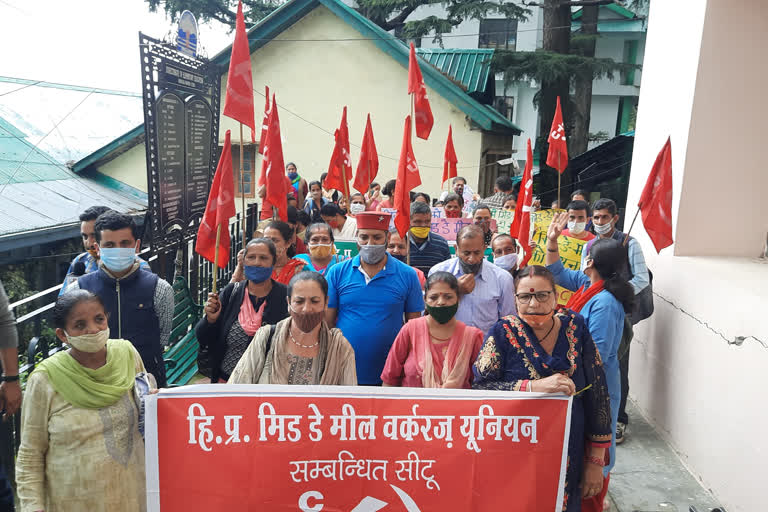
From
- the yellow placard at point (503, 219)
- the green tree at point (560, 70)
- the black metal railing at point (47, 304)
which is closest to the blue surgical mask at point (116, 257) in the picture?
the black metal railing at point (47, 304)

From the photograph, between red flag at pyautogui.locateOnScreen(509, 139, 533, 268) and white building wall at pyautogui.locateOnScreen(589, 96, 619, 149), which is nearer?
red flag at pyautogui.locateOnScreen(509, 139, 533, 268)

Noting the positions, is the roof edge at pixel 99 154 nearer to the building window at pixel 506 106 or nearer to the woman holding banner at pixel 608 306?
the woman holding banner at pixel 608 306

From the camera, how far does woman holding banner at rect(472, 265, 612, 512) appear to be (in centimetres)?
295

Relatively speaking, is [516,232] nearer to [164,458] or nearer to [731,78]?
[731,78]

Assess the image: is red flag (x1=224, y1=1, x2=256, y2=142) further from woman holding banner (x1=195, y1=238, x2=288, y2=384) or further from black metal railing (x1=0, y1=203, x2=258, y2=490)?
black metal railing (x1=0, y1=203, x2=258, y2=490)

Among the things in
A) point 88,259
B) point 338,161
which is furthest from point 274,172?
point 338,161

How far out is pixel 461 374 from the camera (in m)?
3.28

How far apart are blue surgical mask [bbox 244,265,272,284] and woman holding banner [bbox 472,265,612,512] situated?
166 centimetres

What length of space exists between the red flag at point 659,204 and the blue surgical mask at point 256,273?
3.09 meters

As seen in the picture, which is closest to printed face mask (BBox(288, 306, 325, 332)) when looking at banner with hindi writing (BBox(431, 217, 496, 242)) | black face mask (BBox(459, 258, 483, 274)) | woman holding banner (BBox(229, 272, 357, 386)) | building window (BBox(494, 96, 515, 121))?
woman holding banner (BBox(229, 272, 357, 386))

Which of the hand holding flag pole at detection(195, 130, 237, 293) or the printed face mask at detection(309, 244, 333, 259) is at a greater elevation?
the hand holding flag pole at detection(195, 130, 237, 293)

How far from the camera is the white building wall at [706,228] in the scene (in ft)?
14.4

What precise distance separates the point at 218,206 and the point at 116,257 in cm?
88

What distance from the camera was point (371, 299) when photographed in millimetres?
4004
